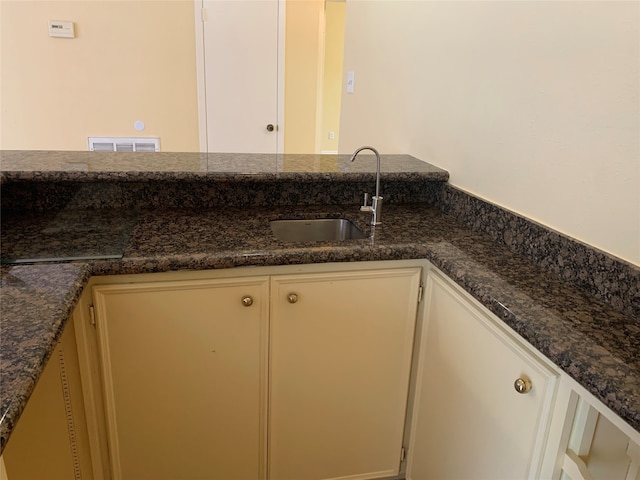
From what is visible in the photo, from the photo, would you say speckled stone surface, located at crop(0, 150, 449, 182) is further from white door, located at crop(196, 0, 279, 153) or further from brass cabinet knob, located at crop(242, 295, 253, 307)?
white door, located at crop(196, 0, 279, 153)

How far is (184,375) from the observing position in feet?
4.76

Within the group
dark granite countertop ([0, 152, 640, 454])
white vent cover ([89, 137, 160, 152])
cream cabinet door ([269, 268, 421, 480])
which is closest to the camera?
dark granite countertop ([0, 152, 640, 454])

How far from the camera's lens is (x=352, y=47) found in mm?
3117

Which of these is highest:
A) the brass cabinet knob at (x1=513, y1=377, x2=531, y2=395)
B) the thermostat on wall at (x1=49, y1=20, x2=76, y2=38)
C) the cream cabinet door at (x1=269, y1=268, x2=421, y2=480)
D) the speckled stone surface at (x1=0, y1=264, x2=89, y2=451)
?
the thermostat on wall at (x1=49, y1=20, x2=76, y2=38)

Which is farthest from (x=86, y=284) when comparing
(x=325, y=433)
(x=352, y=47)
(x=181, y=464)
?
(x=352, y=47)

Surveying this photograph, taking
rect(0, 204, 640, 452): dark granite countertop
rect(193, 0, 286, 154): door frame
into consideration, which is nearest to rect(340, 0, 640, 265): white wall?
rect(0, 204, 640, 452): dark granite countertop

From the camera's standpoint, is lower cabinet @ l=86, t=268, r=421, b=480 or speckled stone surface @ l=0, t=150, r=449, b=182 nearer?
lower cabinet @ l=86, t=268, r=421, b=480

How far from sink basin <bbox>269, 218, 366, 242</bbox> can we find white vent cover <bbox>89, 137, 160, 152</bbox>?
267 cm

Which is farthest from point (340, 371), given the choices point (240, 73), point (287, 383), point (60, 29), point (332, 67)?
point (332, 67)

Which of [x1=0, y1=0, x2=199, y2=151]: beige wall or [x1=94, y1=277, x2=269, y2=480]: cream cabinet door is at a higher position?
[x1=0, y1=0, x2=199, y2=151]: beige wall

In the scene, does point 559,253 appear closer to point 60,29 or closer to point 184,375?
point 184,375

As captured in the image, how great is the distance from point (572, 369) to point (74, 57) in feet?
12.9

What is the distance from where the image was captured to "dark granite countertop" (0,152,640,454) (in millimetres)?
920

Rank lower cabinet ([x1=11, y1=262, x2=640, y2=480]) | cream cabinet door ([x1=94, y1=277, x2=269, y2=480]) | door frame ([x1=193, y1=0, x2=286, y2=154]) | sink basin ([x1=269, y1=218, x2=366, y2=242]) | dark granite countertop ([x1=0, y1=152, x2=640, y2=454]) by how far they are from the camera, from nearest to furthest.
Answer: dark granite countertop ([x1=0, y1=152, x2=640, y2=454]), lower cabinet ([x1=11, y1=262, x2=640, y2=480]), cream cabinet door ([x1=94, y1=277, x2=269, y2=480]), sink basin ([x1=269, y1=218, x2=366, y2=242]), door frame ([x1=193, y1=0, x2=286, y2=154])
